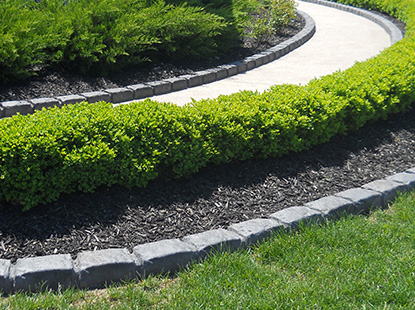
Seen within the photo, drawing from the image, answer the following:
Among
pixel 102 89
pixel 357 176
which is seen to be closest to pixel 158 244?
pixel 357 176

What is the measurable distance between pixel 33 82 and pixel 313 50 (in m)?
6.75

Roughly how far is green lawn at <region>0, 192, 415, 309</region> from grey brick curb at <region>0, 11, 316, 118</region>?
12.9 ft

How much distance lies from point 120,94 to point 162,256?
4349 mm

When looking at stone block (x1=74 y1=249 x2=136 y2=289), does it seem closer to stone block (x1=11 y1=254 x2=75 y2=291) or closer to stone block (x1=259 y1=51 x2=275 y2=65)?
stone block (x1=11 y1=254 x2=75 y2=291)

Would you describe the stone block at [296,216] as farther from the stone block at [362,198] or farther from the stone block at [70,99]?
the stone block at [70,99]

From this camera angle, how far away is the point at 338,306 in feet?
10.7

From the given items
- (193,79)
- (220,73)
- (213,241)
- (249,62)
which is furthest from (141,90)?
(213,241)

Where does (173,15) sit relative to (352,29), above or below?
above

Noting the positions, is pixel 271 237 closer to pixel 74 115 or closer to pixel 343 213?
pixel 343 213

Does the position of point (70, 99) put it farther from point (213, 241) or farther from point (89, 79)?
point (213, 241)

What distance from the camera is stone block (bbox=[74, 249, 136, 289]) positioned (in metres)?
3.47

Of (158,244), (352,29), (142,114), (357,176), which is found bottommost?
(352,29)

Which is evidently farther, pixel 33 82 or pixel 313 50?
pixel 313 50

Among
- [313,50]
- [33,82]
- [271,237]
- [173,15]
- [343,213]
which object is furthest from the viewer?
[313,50]
